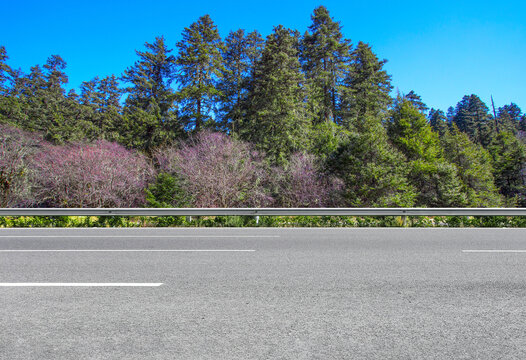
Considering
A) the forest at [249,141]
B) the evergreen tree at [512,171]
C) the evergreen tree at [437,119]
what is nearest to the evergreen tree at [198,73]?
the forest at [249,141]

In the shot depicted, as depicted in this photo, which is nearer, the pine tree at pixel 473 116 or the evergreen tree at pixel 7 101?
the evergreen tree at pixel 7 101

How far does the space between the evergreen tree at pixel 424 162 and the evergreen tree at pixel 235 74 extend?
15.7m

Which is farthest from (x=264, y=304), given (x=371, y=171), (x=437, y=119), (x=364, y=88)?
(x=437, y=119)

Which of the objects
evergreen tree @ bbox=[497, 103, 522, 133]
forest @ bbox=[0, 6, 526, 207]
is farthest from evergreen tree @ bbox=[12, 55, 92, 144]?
evergreen tree @ bbox=[497, 103, 522, 133]

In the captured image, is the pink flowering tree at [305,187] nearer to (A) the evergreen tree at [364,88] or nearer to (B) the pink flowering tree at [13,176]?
(A) the evergreen tree at [364,88]

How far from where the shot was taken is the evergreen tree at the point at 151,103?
32.4 meters

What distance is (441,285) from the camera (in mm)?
4215

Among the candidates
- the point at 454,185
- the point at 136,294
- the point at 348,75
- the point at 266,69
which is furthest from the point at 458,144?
the point at 136,294

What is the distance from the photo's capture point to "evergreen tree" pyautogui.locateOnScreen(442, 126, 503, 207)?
2831 centimetres

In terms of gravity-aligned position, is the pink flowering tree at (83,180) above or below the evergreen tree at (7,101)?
below

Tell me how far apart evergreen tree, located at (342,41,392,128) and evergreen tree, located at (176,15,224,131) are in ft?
49.2

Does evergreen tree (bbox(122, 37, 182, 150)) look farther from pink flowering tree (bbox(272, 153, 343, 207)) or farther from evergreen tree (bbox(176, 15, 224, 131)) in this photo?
pink flowering tree (bbox(272, 153, 343, 207))

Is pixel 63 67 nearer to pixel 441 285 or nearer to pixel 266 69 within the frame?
pixel 266 69

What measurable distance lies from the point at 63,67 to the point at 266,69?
1662 inches
